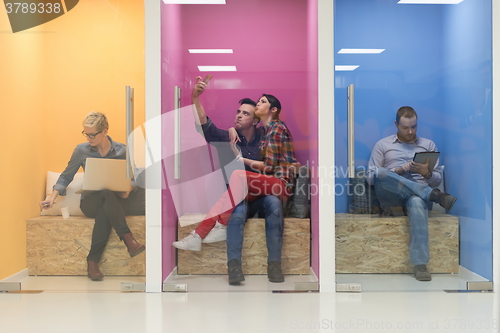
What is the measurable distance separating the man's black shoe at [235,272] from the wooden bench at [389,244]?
69 centimetres

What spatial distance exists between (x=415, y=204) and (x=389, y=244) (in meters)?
0.32

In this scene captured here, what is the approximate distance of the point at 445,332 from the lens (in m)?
1.95

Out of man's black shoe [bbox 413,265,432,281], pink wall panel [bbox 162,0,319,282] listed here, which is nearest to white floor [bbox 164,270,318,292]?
pink wall panel [bbox 162,0,319,282]

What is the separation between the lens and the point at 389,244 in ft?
8.94

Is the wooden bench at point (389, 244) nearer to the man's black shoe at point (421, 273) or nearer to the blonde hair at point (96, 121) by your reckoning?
the man's black shoe at point (421, 273)

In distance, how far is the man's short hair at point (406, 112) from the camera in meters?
2.72

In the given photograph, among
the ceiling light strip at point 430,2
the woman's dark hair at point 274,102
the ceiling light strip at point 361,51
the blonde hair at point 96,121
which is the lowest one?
the blonde hair at point 96,121

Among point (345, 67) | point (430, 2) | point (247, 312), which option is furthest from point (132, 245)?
point (430, 2)

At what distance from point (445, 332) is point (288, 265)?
1073mm

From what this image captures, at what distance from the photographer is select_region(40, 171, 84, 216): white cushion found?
2729 millimetres

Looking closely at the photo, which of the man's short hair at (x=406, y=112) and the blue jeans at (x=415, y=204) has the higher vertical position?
the man's short hair at (x=406, y=112)

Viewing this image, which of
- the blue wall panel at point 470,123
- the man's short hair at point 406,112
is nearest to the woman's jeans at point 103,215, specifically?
the man's short hair at point 406,112

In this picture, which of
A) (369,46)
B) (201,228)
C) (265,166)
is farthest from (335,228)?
(369,46)

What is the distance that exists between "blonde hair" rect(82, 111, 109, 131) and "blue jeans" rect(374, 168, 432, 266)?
6.11 ft
